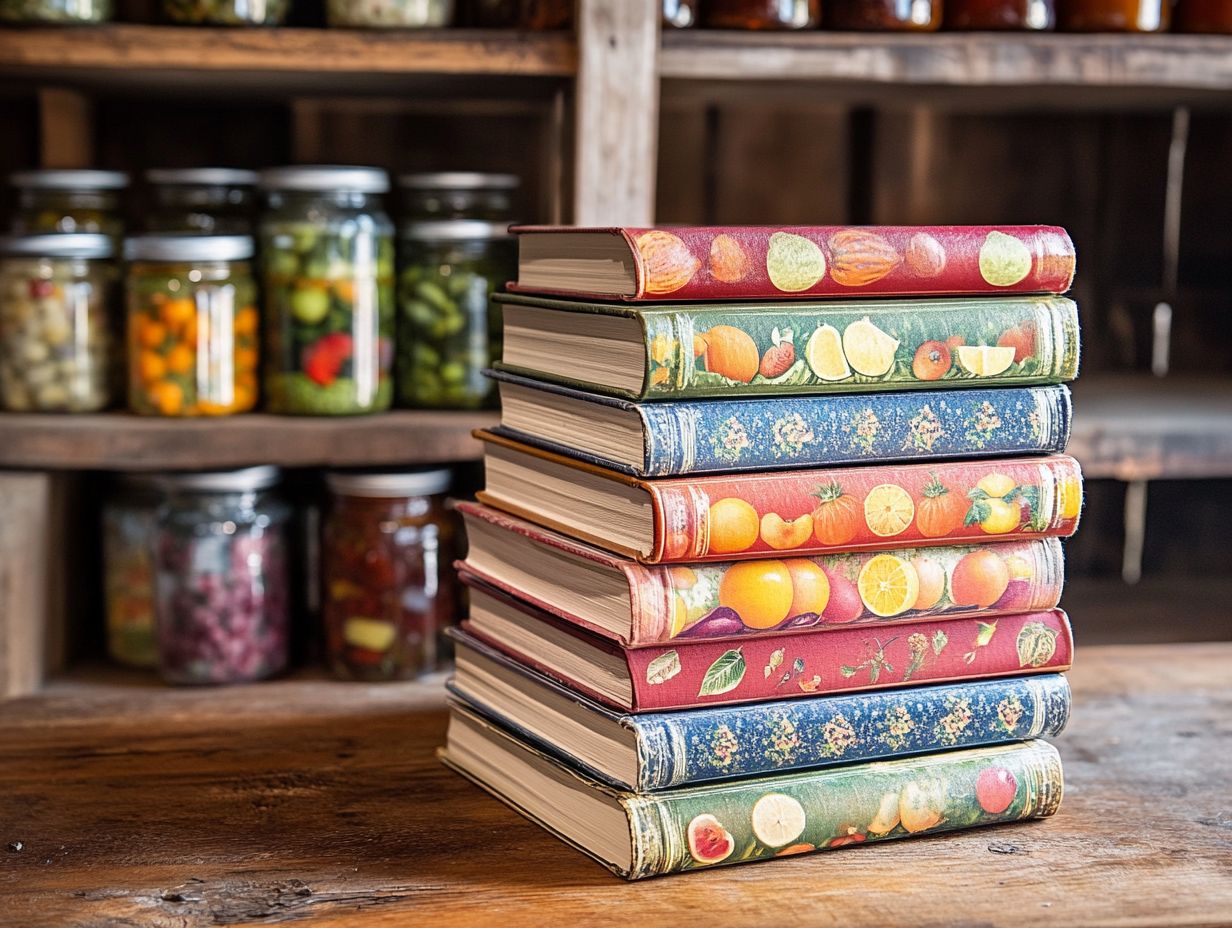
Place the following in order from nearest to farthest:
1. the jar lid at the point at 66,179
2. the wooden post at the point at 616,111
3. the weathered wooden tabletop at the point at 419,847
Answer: the weathered wooden tabletop at the point at 419,847 → the wooden post at the point at 616,111 → the jar lid at the point at 66,179

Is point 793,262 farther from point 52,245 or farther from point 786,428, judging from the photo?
point 52,245

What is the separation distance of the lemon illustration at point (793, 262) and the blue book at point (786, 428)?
66mm

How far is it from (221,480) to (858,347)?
599 millimetres

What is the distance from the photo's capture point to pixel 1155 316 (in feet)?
5.69

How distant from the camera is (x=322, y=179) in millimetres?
1219

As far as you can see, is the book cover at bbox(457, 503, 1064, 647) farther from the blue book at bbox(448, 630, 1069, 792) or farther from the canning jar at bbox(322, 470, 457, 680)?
the canning jar at bbox(322, 470, 457, 680)

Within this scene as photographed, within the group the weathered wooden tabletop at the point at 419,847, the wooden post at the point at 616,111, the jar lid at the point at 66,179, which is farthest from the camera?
the jar lid at the point at 66,179

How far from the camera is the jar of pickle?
48.1 inches

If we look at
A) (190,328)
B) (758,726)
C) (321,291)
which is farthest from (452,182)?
(758,726)

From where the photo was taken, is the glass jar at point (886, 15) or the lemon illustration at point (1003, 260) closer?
the lemon illustration at point (1003, 260)

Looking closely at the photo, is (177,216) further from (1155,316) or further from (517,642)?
(1155,316)

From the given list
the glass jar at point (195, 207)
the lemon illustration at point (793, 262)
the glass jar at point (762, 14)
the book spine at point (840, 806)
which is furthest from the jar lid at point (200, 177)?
the book spine at point (840, 806)

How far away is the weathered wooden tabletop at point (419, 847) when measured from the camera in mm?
771

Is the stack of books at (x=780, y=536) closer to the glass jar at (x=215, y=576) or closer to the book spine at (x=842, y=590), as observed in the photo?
the book spine at (x=842, y=590)
